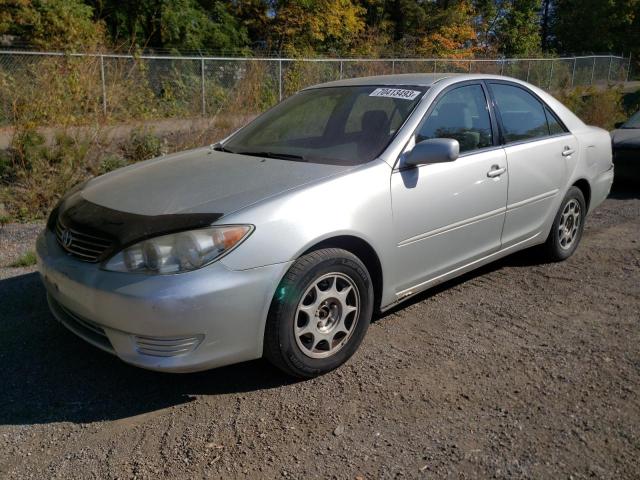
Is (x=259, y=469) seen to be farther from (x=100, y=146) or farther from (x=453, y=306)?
(x=100, y=146)

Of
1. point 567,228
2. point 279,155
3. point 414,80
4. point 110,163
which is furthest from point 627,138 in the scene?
point 110,163

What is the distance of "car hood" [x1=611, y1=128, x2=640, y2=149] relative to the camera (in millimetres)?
8250

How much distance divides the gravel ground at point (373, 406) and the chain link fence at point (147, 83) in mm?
Result: 3652

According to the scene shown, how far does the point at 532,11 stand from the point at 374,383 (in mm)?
41871

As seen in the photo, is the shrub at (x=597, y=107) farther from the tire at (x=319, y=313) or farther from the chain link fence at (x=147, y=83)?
the tire at (x=319, y=313)

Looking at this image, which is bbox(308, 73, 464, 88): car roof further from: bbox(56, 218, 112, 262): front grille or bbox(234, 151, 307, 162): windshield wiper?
bbox(56, 218, 112, 262): front grille

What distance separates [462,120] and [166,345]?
2552 millimetres

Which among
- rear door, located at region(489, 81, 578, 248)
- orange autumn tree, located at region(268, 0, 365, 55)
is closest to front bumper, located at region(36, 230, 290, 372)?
rear door, located at region(489, 81, 578, 248)

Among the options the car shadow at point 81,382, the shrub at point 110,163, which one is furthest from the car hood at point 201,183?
the shrub at point 110,163

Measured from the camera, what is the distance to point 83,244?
310cm

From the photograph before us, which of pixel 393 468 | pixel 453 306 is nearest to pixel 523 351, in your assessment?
pixel 453 306

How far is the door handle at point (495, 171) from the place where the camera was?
416 cm

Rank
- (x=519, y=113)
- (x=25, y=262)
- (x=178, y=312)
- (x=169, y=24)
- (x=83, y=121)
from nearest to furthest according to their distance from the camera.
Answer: (x=178, y=312), (x=519, y=113), (x=25, y=262), (x=83, y=121), (x=169, y=24)

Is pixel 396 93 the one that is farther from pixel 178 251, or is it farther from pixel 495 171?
pixel 178 251
